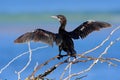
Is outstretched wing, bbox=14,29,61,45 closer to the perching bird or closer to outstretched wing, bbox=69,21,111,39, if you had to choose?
the perching bird

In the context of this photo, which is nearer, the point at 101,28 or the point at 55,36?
the point at 55,36

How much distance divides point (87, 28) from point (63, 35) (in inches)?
15.7

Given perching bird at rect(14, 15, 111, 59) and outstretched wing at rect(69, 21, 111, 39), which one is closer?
perching bird at rect(14, 15, 111, 59)

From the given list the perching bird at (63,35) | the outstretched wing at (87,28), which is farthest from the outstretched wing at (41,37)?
the outstretched wing at (87,28)

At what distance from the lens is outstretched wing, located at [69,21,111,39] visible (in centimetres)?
420

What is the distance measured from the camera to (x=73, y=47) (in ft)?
12.7

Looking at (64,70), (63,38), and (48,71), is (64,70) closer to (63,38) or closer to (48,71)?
(48,71)

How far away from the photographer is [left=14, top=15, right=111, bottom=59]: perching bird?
374cm

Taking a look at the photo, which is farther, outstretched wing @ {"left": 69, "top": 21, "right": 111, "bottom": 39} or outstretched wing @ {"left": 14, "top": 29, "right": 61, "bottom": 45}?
outstretched wing @ {"left": 69, "top": 21, "right": 111, "bottom": 39}

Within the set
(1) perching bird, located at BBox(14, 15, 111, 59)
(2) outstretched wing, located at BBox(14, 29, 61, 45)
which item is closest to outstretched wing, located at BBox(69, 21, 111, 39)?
(1) perching bird, located at BBox(14, 15, 111, 59)

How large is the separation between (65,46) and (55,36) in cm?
13

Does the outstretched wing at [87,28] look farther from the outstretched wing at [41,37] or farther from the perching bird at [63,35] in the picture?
the outstretched wing at [41,37]

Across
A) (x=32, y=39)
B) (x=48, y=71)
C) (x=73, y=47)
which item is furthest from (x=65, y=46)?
(x=48, y=71)

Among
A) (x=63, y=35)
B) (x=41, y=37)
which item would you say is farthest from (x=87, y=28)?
(x=41, y=37)
